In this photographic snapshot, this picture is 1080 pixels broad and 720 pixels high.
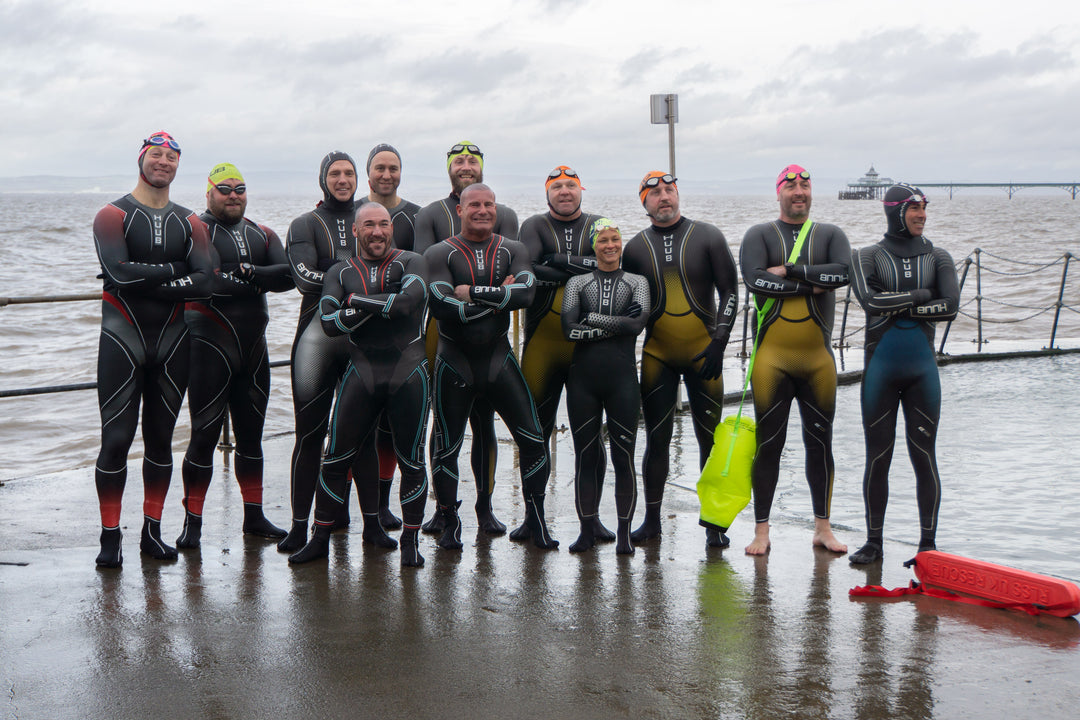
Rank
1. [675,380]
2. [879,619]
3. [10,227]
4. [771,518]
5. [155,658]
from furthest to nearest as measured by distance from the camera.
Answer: [10,227]
[771,518]
[675,380]
[879,619]
[155,658]

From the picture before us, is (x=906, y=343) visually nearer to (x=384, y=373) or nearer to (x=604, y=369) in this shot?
(x=604, y=369)

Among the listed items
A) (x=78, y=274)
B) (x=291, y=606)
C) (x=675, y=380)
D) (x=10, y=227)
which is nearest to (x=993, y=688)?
(x=675, y=380)

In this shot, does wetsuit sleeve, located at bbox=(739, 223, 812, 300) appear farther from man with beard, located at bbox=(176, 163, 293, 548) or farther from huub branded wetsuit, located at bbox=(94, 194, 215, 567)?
huub branded wetsuit, located at bbox=(94, 194, 215, 567)

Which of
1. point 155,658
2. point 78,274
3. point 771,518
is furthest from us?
point 78,274

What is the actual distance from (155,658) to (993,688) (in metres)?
3.04

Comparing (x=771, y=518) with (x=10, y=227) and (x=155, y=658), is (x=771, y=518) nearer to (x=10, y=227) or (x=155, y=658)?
(x=155, y=658)

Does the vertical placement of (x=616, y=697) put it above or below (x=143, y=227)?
below

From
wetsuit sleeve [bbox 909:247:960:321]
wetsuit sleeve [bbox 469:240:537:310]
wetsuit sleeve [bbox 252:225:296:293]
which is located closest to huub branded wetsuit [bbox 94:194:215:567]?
wetsuit sleeve [bbox 252:225:296:293]

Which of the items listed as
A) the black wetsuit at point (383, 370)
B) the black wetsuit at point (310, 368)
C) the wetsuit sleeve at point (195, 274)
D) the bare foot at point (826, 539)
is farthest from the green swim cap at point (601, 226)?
the wetsuit sleeve at point (195, 274)

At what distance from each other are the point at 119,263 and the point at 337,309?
1.07 m

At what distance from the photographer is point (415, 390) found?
16.2ft

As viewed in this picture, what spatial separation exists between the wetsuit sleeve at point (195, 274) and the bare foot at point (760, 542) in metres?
3.08

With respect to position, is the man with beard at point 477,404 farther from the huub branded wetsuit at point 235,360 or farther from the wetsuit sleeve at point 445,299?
the huub branded wetsuit at point 235,360

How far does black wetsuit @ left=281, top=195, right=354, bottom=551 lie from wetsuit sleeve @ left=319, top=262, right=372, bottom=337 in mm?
233
